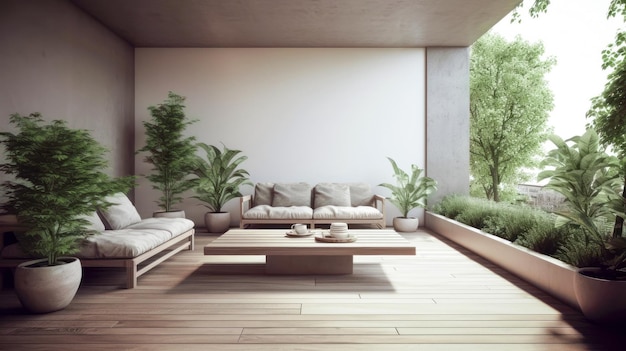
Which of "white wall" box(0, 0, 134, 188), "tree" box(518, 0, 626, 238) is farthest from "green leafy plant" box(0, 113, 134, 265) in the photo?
"tree" box(518, 0, 626, 238)

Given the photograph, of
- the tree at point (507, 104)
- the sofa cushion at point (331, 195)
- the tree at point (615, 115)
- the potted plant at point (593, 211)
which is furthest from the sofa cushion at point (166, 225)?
the tree at point (507, 104)

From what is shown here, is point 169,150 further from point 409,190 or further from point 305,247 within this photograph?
point 409,190

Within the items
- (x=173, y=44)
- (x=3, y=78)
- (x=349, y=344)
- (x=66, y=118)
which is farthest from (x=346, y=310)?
(x=173, y=44)

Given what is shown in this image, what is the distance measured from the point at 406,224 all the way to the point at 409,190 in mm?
575

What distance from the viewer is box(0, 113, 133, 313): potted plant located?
2.56 m

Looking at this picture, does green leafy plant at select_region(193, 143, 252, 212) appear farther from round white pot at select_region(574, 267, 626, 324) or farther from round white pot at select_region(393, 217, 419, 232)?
round white pot at select_region(574, 267, 626, 324)

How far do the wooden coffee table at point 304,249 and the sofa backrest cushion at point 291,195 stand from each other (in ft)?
7.03

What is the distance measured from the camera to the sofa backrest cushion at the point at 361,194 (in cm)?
637

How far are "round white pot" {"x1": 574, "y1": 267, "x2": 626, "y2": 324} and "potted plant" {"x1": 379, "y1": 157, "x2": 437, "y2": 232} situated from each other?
3772 millimetres

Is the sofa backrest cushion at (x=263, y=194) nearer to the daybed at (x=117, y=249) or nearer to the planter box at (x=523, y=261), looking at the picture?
the daybed at (x=117, y=249)

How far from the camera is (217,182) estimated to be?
6.27 m

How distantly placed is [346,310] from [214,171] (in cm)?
419

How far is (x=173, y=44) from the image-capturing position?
6.61 m

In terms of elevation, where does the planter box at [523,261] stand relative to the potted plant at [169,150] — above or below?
below
